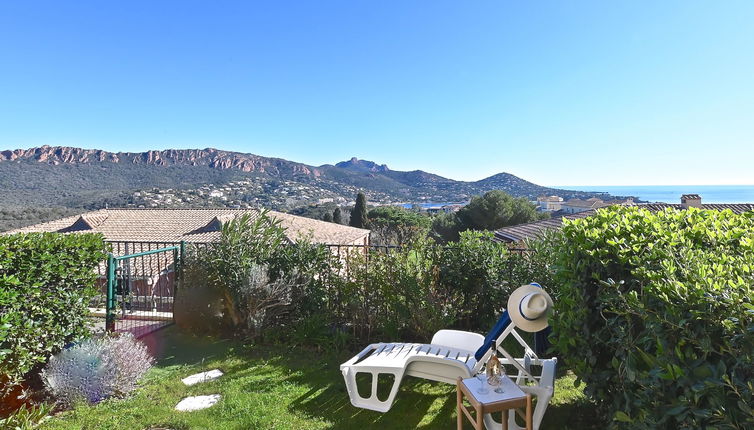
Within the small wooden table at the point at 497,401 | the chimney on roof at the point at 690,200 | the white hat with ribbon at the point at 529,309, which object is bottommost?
the small wooden table at the point at 497,401

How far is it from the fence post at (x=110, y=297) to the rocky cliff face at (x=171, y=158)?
49.6m

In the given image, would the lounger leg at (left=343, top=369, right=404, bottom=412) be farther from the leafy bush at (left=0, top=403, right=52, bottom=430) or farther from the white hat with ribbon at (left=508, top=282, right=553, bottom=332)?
the leafy bush at (left=0, top=403, right=52, bottom=430)

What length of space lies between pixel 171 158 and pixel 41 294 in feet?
182

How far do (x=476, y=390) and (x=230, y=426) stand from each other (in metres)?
2.27

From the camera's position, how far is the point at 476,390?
2.64 metres

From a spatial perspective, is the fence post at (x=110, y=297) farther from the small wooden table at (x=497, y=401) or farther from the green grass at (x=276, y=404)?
the small wooden table at (x=497, y=401)

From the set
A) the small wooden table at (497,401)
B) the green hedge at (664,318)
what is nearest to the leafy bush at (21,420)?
the small wooden table at (497,401)

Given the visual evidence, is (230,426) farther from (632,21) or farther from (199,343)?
(632,21)

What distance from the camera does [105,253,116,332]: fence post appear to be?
5559 mm

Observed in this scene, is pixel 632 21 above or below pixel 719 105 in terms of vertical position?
above

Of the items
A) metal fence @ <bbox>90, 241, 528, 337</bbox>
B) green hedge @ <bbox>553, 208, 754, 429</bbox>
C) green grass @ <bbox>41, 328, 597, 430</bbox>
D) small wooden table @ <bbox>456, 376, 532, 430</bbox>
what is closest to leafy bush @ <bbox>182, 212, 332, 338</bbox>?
metal fence @ <bbox>90, 241, 528, 337</bbox>

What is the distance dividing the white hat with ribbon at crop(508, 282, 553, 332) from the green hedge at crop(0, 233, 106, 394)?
13.1 ft

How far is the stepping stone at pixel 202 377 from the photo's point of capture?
439 centimetres

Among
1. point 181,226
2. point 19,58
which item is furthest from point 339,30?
point 181,226
